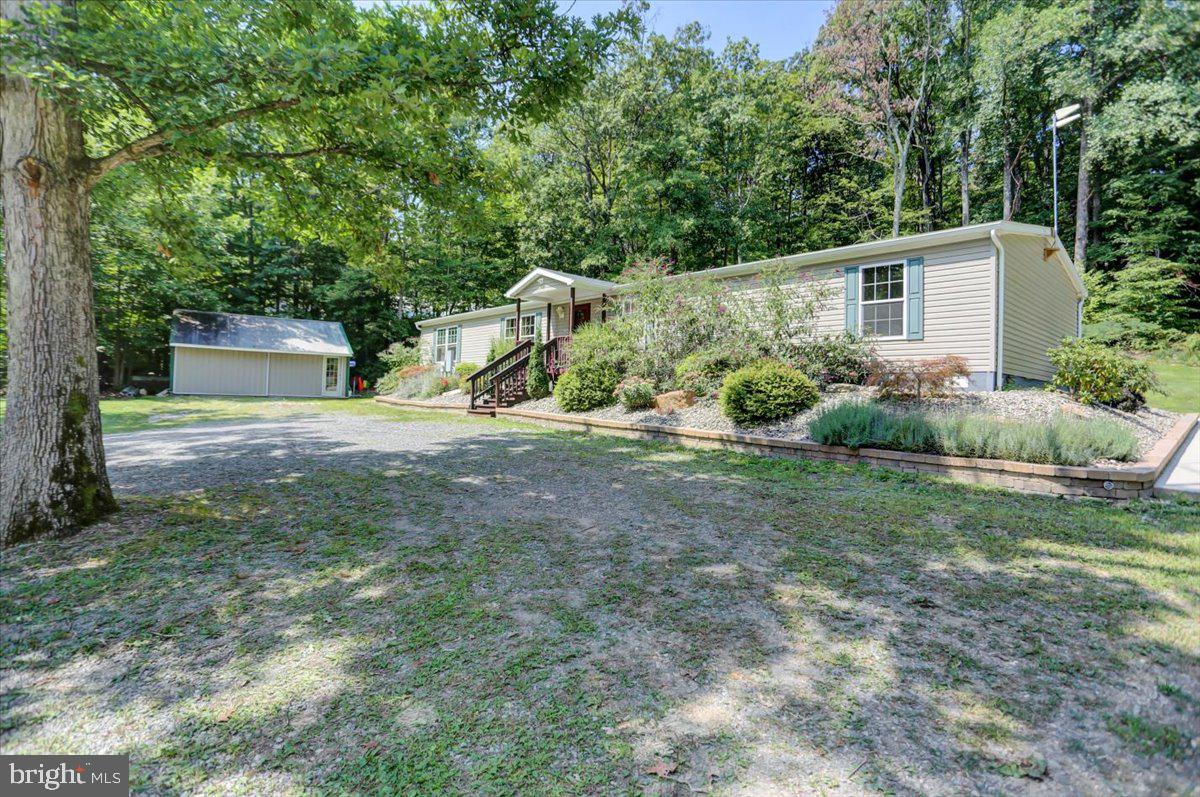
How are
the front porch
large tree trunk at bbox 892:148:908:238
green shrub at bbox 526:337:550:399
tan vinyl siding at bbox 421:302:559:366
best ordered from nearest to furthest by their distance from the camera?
green shrub at bbox 526:337:550:399 < the front porch < tan vinyl siding at bbox 421:302:559:366 < large tree trunk at bbox 892:148:908:238

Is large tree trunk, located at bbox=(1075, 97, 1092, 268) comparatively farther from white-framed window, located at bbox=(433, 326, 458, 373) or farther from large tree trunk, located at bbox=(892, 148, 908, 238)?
white-framed window, located at bbox=(433, 326, 458, 373)

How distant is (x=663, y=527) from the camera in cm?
401

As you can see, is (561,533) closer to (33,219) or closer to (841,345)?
(33,219)

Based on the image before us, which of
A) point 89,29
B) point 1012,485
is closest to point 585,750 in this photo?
point 89,29

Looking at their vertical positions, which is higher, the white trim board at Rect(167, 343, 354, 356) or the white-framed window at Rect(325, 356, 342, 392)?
the white trim board at Rect(167, 343, 354, 356)

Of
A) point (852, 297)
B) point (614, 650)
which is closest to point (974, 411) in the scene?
point (852, 297)

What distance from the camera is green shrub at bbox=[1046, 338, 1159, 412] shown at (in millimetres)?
8281

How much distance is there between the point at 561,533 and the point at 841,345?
7.63 meters

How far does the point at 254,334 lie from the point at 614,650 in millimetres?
26025

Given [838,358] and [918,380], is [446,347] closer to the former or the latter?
[838,358]

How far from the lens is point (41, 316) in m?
3.48

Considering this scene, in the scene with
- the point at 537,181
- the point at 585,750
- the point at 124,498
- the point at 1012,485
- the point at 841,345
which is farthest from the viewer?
the point at 537,181

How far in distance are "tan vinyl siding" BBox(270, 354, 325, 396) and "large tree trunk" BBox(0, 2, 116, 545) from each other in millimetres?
22124

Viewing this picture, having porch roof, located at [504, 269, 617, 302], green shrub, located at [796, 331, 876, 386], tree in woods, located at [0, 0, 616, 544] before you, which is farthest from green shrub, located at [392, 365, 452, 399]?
tree in woods, located at [0, 0, 616, 544]
